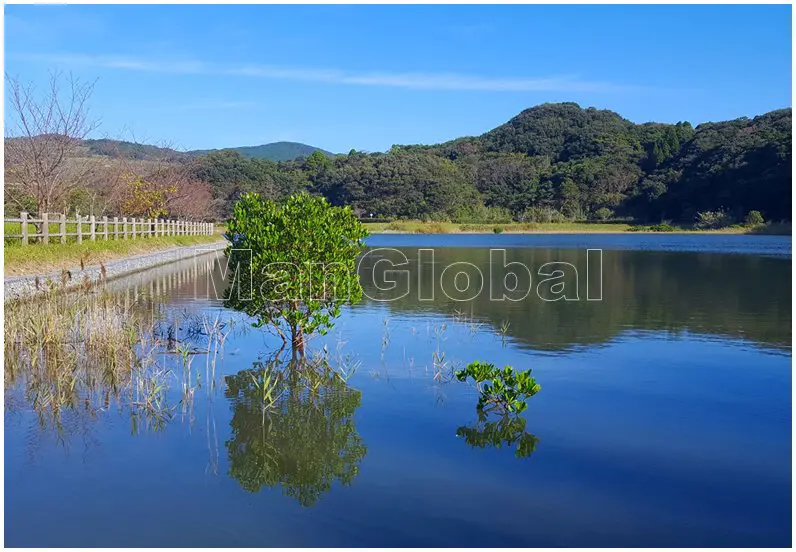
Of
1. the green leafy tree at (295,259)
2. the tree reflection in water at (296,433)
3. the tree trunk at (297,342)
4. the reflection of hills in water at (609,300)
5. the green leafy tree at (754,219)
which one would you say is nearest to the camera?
the tree reflection in water at (296,433)

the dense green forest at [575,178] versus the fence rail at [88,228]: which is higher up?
the dense green forest at [575,178]

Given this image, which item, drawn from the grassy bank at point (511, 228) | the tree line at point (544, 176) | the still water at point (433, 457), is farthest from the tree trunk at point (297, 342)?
the grassy bank at point (511, 228)

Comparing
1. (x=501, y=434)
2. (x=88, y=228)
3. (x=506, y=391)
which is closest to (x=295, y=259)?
(x=506, y=391)

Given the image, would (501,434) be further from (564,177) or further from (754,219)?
(564,177)

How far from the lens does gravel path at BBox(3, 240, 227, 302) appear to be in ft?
41.7

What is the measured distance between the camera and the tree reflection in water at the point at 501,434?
621 cm

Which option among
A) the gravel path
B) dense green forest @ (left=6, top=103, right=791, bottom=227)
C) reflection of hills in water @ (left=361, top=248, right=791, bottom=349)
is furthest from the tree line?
reflection of hills in water @ (left=361, top=248, right=791, bottom=349)

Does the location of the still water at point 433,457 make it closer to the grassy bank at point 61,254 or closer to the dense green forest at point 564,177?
the grassy bank at point 61,254

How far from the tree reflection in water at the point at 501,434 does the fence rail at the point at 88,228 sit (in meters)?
13.7

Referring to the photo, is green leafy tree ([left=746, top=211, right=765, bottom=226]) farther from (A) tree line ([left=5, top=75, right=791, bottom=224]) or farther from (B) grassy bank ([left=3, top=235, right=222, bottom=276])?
(B) grassy bank ([left=3, top=235, right=222, bottom=276])

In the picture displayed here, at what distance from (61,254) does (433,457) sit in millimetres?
14209

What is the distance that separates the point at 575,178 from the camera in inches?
3457

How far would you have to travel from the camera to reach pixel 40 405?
6945 mm

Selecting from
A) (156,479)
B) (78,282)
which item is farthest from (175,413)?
(78,282)
